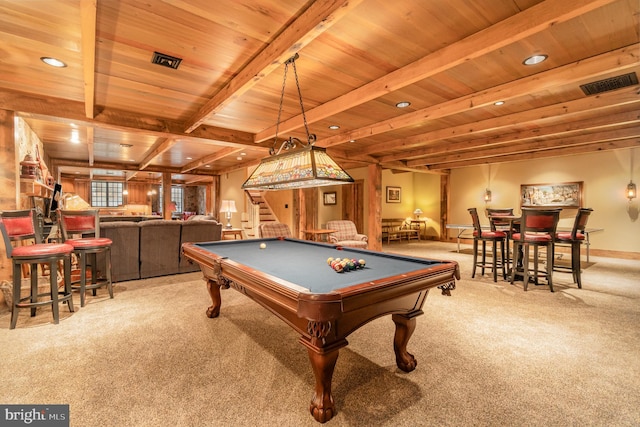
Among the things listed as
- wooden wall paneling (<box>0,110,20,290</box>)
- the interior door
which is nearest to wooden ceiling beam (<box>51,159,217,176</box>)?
the interior door

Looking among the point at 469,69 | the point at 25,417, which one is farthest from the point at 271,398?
the point at 469,69

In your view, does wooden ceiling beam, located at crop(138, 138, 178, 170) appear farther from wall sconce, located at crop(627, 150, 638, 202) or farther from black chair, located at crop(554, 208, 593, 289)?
wall sconce, located at crop(627, 150, 638, 202)

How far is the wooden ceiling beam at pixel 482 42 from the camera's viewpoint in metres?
1.85

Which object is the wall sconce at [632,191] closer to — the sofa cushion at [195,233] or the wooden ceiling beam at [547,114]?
the wooden ceiling beam at [547,114]

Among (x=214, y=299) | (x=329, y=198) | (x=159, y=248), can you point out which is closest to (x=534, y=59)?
(x=214, y=299)

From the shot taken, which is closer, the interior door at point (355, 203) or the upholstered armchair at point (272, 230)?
the upholstered armchair at point (272, 230)

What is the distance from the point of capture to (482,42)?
2229 millimetres

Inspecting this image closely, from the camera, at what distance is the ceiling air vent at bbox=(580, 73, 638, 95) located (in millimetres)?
3115

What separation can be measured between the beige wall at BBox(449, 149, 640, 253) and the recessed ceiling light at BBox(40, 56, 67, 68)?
31.4 ft

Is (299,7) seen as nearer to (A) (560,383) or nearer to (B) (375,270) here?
(B) (375,270)

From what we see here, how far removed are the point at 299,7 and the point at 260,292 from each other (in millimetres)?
1878

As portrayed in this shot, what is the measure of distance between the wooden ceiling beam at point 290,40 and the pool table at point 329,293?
159 cm

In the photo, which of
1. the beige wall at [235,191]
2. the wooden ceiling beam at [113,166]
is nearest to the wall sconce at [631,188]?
the beige wall at [235,191]

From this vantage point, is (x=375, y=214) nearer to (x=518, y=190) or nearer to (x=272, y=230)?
(x=272, y=230)
